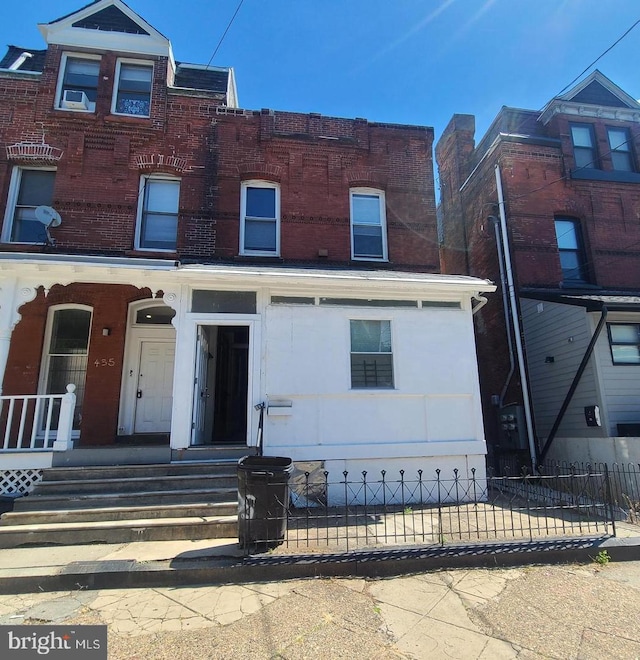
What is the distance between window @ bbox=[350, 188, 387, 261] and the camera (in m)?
10.7

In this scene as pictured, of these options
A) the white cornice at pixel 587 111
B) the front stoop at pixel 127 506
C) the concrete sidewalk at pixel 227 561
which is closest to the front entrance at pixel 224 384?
the front stoop at pixel 127 506

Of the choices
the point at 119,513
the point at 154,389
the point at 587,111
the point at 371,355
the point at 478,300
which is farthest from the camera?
the point at 587,111

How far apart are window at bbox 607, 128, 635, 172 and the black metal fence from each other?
30.5 feet

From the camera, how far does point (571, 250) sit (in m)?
11.8

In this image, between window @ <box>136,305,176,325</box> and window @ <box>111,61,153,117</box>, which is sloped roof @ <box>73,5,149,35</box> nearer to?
window @ <box>111,61,153,117</box>

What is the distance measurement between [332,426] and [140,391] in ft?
14.4

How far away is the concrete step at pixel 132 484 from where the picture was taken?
6062 mm

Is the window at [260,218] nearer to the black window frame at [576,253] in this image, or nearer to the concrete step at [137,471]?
the concrete step at [137,471]

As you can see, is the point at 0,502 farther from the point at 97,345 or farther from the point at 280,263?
the point at 280,263

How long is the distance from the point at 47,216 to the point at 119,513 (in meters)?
6.66

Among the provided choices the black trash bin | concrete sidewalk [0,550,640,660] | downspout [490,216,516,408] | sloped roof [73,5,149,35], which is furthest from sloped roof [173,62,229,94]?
concrete sidewalk [0,550,640,660]

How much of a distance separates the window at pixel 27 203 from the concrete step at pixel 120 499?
6046mm

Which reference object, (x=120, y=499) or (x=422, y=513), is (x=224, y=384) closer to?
(x=120, y=499)

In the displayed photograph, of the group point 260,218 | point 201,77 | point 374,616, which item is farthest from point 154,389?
point 201,77
